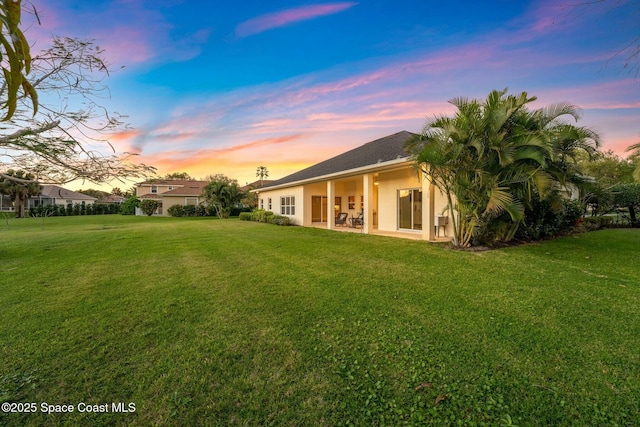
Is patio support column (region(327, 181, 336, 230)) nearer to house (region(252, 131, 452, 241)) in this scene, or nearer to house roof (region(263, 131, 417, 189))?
house (region(252, 131, 452, 241))

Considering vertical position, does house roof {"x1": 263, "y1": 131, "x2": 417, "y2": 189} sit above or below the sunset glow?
below

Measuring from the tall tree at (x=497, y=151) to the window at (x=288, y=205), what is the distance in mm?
12630

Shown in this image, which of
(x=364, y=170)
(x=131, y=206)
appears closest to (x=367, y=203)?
(x=364, y=170)

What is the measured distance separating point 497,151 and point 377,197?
8328 millimetres

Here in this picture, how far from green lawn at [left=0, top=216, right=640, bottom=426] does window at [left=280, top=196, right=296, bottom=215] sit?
45.2ft

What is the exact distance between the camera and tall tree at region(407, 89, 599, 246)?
7301 mm

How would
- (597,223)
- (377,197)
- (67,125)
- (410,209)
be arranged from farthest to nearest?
1. (377,197)
2. (597,223)
3. (410,209)
4. (67,125)

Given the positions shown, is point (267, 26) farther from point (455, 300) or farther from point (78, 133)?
point (455, 300)

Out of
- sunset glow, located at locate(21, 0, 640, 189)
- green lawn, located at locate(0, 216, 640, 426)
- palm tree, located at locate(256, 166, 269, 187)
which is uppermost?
palm tree, located at locate(256, 166, 269, 187)

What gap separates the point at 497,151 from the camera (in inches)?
293

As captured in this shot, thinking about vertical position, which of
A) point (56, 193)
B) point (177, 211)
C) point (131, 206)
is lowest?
point (177, 211)

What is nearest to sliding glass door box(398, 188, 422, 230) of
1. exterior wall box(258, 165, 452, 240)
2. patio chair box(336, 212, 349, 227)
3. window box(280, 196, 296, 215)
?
exterior wall box(258, 165, 452, 240)

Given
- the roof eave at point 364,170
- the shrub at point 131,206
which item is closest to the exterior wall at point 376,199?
the roof eave at point 364,170

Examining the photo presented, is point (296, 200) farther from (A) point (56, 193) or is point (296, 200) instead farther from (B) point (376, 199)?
(A) point (56, 193)
